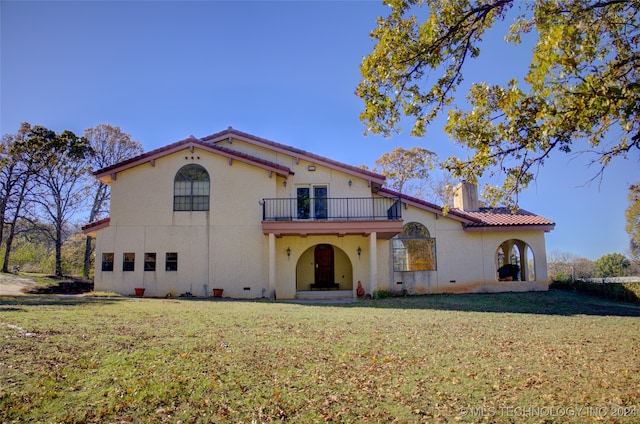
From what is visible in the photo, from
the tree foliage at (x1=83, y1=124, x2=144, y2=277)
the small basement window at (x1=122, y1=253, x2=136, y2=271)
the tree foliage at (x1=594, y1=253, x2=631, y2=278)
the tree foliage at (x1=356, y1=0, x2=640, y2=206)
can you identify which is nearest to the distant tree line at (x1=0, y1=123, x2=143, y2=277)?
the tree foliage at (x1=83, y1=124, x2=144, y2=277)

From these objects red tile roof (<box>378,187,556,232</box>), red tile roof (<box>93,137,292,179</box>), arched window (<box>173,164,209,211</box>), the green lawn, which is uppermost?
red tile roof (<box>93,137,292,179</box>)

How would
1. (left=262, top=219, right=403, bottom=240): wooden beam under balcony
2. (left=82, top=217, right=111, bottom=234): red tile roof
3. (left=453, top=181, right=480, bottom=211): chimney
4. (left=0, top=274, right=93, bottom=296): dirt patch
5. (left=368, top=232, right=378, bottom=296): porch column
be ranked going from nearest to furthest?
(left=262, top=219, right=403, bottom=240): wooden beam under balcony
(left=368, top=232, right=378, bottom=296): porch column
(left=82, top=217, right=111, bottom=234): red tile roof
(left=0, top=274, right=93, bottom=296): dirt patch
(left=453, top=181, right=480, bottom=211): chimney

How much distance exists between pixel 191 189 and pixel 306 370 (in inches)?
588

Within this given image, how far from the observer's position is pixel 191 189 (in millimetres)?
20125

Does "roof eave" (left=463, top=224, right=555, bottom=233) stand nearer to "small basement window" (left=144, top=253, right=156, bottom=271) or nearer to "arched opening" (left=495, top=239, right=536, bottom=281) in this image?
"arched opening" (left=495, top=239, right=536, bottom=281)

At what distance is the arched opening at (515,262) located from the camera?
73.9 feet

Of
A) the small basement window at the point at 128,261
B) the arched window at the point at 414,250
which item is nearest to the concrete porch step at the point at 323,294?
the arched window at the point at 414,250

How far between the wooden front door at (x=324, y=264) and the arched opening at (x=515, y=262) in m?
8.01

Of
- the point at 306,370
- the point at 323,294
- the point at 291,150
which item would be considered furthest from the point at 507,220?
the point at 306,370

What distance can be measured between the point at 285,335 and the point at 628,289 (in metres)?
17.2

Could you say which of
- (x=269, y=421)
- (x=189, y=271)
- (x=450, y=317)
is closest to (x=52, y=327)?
(x=269, y=421)

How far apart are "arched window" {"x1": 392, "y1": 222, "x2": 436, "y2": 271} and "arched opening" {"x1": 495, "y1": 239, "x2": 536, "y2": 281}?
3.31 metres

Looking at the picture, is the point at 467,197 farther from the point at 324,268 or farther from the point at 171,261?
the point at 171,261

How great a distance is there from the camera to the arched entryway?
22312mm
